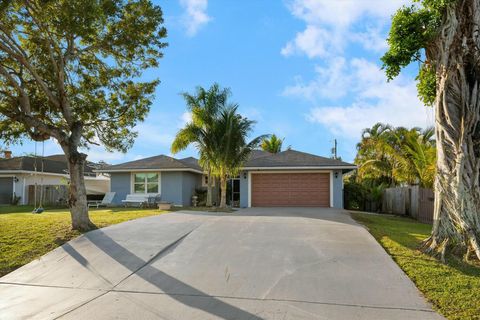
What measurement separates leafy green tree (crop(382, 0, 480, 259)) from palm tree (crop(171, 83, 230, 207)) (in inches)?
413

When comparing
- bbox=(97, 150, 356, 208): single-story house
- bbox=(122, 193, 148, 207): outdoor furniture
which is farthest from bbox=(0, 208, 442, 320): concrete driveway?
bbox=(122, 193, 148, 207): outdoor furniture

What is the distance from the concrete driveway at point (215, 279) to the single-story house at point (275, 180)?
9.69m

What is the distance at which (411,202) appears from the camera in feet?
61.0

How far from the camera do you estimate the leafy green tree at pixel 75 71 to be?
10.9 m

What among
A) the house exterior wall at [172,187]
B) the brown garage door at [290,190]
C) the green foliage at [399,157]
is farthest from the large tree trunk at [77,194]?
the green foliage at [399,157]

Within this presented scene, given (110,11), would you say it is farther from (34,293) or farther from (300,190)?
(300,190)

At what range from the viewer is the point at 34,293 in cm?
659

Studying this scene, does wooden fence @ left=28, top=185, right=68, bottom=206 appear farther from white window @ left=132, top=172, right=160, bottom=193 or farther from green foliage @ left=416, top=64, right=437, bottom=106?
green foliage @ left=416, top=64, right=437, bottom=106

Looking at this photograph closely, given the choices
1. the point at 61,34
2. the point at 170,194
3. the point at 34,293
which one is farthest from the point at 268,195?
the point at 34,293

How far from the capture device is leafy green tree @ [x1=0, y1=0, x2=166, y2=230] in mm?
10898

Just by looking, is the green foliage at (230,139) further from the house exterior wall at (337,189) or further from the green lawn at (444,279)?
the green lawn at (444,279)

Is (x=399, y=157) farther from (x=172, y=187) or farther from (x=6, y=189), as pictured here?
(x=6, y=189)

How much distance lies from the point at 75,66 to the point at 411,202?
1690 cm

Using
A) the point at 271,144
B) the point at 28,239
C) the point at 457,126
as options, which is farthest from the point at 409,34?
the point at 271,144
